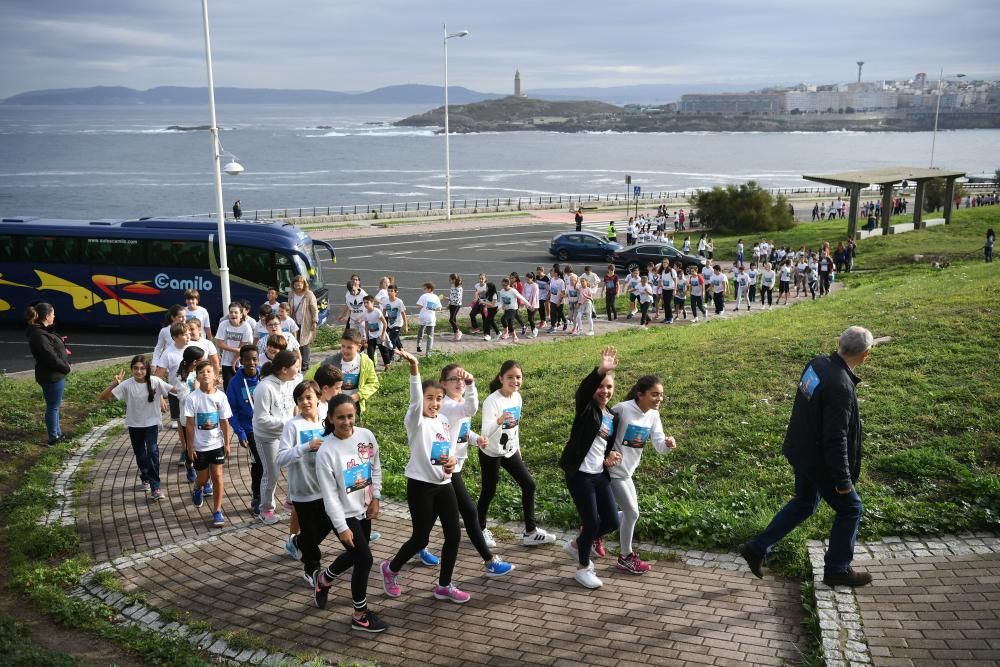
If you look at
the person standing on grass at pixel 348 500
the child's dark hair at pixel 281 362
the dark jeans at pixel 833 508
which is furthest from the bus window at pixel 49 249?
A: the dark jeans at pixel 833 508

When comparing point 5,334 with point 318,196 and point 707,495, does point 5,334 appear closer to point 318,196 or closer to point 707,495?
point 707,495

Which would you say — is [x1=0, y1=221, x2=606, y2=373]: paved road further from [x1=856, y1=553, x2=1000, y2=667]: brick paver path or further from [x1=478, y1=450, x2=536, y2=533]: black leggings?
[x1=856, y1=553, x2=1000, y2=667]: brick paver path

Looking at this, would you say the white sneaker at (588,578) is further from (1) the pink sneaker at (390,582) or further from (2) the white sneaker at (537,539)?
(1) the pink sneaker at (390,582)

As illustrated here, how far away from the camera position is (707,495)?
8.18m

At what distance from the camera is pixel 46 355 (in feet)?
36.3

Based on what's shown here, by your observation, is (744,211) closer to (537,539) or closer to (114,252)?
(114,252)

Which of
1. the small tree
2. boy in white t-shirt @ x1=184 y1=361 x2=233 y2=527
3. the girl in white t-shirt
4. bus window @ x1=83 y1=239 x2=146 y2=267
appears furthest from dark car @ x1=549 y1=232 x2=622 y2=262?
boy in white t-shirt @ x1=184 y1=361 x2=233 y2=527

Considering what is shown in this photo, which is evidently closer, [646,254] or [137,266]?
[137,266]

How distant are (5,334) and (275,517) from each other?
1681cm

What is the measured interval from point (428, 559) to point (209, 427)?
257cm

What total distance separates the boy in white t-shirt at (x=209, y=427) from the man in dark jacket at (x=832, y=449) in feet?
16.8

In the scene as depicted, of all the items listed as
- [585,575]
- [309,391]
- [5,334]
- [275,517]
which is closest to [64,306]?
[5,334]

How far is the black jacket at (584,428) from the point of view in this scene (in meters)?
6.55

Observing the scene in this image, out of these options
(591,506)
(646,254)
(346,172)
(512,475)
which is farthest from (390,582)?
(346,172)
